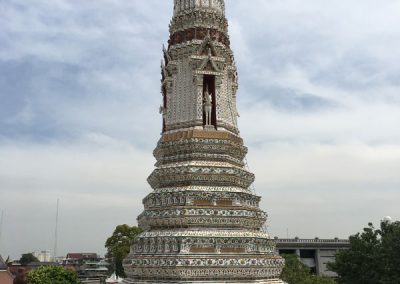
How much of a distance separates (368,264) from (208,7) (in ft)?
48.5

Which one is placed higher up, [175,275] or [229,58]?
[229,58]

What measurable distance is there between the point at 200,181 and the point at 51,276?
20527 mm

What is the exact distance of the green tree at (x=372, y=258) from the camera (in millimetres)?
21531

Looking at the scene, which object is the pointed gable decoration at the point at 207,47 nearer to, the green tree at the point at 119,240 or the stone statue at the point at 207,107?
the stone statue at the point at 207,107

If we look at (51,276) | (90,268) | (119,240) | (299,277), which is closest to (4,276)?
(51,276)

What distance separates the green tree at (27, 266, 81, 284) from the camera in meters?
30.7

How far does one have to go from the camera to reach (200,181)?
49.6 ft

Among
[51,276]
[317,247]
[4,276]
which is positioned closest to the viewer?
[51,276]

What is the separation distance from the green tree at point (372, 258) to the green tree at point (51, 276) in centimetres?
1765

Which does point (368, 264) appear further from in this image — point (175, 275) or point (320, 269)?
point (320, 269)

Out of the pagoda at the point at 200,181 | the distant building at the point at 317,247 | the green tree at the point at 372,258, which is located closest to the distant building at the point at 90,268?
the distant building at the point at 317,247

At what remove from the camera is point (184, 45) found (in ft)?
55.6

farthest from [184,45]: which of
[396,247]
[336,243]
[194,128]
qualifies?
[336,243]

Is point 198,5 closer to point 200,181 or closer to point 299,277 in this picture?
point 200,181
